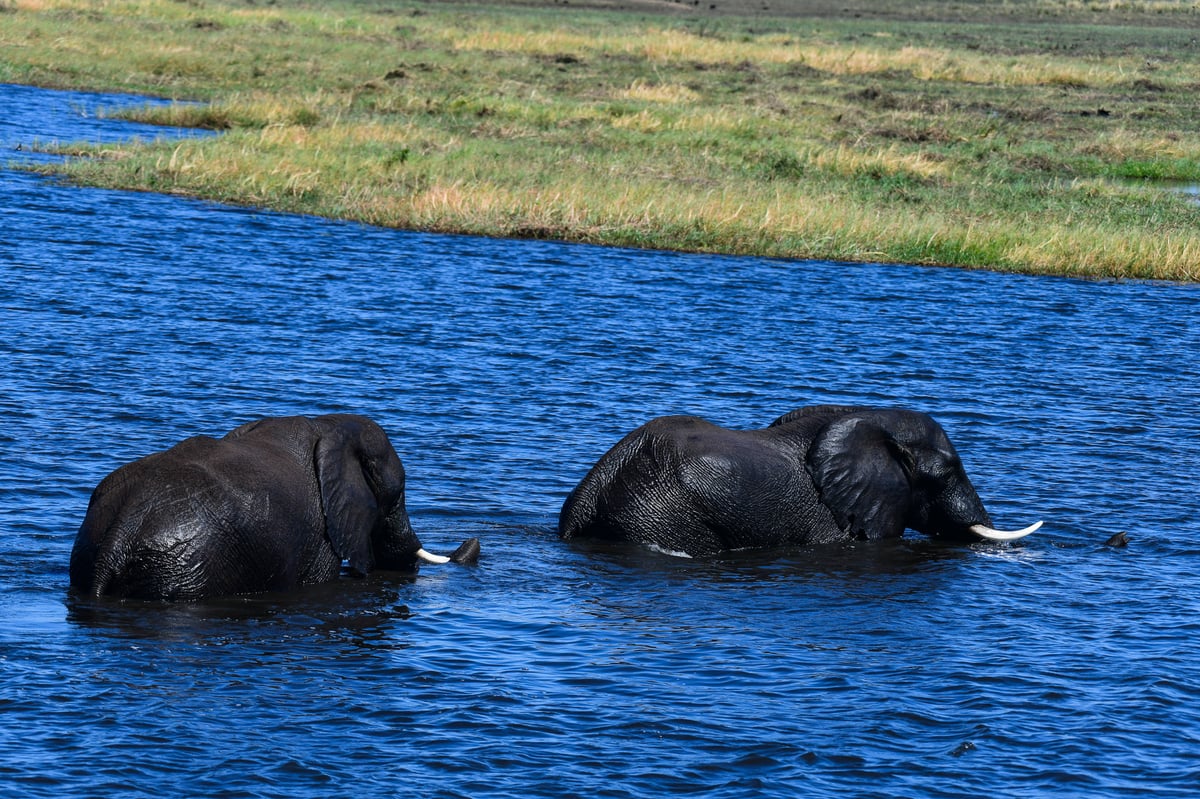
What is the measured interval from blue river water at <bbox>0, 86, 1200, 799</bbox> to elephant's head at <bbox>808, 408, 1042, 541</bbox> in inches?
8.9

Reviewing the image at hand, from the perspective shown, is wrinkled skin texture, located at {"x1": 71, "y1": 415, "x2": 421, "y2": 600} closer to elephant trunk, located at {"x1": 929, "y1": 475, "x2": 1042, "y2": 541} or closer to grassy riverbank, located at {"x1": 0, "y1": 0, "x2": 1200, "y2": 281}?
elephant trunk, located at {"x1": 929, "y1": 475, "x2": 1042, "y2": 541}

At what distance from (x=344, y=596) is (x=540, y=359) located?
29.2 ft

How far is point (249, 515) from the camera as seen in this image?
9.84 m

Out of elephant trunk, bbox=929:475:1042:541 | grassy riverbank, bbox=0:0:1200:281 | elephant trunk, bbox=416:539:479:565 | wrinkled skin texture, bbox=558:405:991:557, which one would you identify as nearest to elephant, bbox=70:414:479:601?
elephant trunk, bbox=416:539:479:565

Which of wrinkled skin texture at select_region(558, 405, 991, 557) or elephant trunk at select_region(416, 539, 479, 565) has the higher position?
wrinkled skin texture at select_region(558, 405, 991, 557)

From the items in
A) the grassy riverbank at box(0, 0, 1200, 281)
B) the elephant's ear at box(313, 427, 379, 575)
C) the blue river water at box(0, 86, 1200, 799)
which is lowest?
the blue river water at box(0, 86, 1200, 799)

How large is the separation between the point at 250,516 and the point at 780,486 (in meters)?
4.20

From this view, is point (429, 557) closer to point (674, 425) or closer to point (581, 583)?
point (581, 583)

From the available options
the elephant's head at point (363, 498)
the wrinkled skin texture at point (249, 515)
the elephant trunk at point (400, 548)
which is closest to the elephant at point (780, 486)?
the elephant trunk at point (400, 548)

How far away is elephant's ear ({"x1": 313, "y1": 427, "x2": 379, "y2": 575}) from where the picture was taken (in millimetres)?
10461

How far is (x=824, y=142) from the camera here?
39.8 m

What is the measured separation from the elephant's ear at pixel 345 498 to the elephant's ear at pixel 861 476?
3.56 metres

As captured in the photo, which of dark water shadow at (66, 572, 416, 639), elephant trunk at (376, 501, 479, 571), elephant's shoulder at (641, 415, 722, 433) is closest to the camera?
dark water shadow at (66, 572, 416, 639)

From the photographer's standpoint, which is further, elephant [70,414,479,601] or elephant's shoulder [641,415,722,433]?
elephant's shoulder [641,415,722,433]
